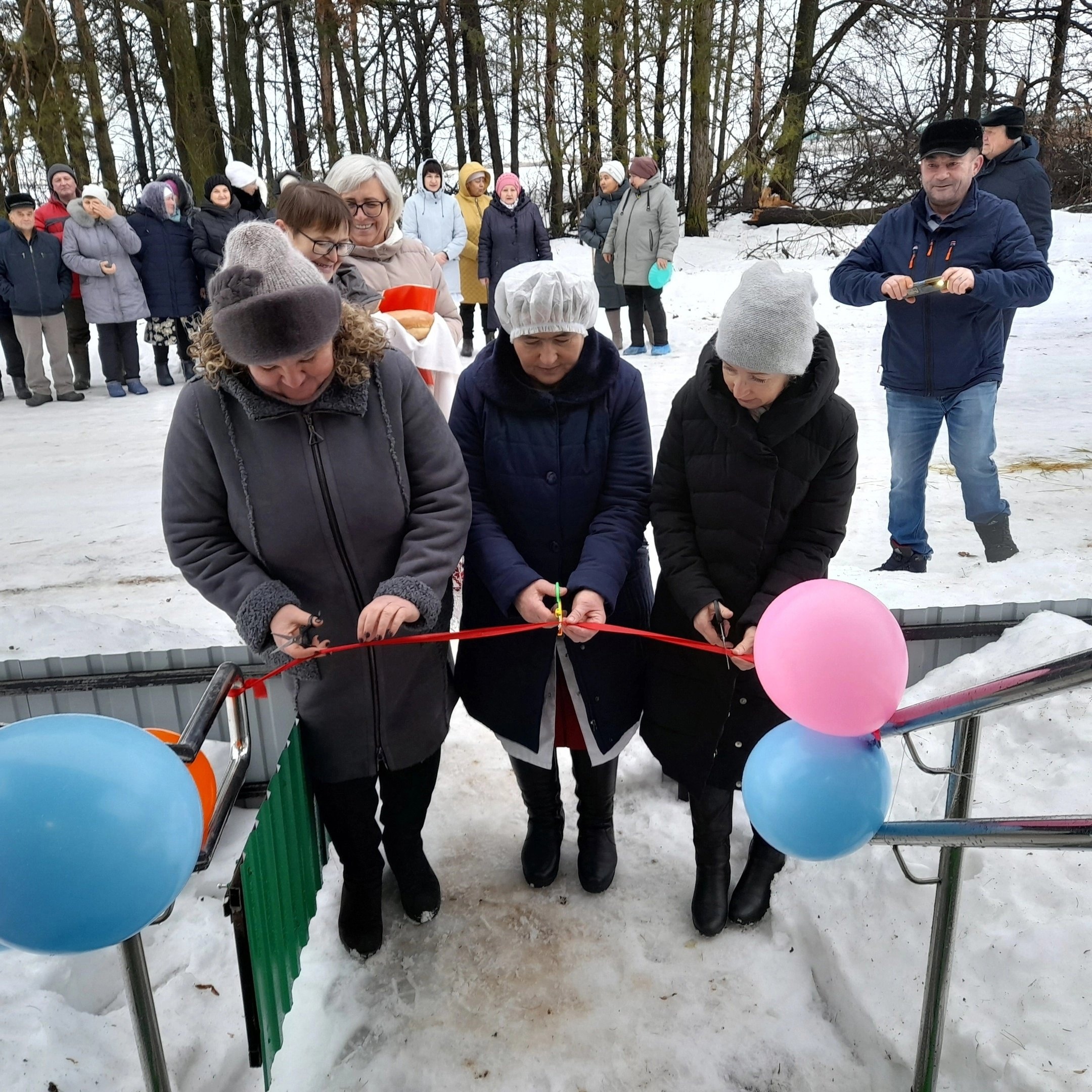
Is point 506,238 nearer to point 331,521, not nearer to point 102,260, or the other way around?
point 102,260

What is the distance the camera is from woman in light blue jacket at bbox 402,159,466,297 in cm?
838

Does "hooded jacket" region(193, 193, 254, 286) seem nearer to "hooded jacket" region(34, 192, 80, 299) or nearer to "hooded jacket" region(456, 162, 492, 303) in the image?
"hooded jacket" region(34, 192, 80, 299)

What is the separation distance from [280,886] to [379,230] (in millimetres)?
2187

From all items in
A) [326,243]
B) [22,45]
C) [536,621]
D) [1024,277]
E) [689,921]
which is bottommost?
[689,921]

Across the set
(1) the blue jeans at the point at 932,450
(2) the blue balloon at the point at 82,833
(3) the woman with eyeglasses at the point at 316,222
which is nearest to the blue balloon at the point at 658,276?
(1) the blue jeans at the point at 932,450

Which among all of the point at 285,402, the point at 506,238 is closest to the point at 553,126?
the point at 506,238

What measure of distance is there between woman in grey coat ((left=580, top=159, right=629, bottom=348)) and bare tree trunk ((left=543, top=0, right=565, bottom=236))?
313 inches

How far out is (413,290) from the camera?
3469 millimetres

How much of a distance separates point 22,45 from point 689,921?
31.4 feet

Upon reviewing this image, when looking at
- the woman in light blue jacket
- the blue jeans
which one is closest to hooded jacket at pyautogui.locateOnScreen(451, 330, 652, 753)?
the blue jeans

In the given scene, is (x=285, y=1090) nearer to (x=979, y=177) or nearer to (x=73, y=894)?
(x=73, y=894)

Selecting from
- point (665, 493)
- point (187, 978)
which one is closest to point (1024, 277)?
point (665, 493)

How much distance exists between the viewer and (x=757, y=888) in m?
2.62

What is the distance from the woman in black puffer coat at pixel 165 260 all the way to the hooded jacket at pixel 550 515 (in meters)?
6.92
